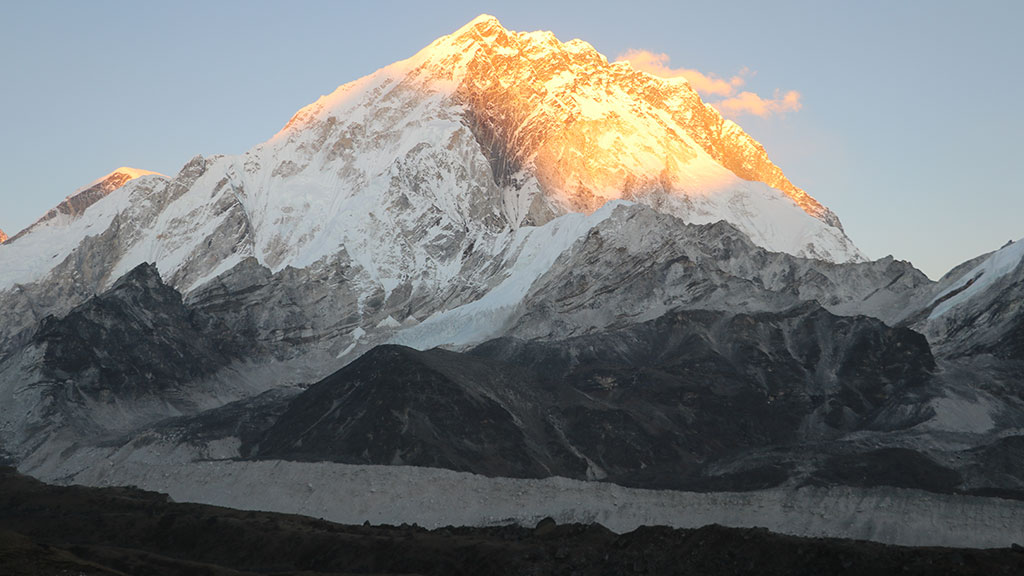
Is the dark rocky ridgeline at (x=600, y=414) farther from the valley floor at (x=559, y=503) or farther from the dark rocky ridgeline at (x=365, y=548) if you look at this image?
the dark rocky ridgeline at (x=365, y=548)

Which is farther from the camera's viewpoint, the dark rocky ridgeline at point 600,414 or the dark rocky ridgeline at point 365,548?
the dark rocky ridgeline at point 600,414

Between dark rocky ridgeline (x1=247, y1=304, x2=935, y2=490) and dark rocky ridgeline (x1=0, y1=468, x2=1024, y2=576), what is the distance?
45393 mm

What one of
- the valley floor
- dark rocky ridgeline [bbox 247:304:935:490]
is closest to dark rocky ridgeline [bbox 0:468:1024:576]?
the valley floor

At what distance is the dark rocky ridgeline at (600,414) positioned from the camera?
156 m

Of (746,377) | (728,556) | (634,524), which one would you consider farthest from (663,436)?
(728,556)

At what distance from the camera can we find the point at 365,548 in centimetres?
8888

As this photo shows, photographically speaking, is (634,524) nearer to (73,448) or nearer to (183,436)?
(183,436)

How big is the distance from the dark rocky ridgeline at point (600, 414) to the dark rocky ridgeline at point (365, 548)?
4539 centimetres

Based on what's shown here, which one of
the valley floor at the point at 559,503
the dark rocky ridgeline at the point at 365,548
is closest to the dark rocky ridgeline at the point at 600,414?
the valley floor at the point at 559,503

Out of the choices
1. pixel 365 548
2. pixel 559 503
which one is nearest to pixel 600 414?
pixel 559 503

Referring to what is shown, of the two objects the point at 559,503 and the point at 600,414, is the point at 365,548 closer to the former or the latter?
the point at 559,503

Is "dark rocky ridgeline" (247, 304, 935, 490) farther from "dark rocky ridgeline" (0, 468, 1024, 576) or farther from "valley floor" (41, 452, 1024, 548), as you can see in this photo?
"dark rocky ridgeline" (0, 468, 1024, 576)

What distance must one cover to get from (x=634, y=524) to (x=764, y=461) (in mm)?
33311

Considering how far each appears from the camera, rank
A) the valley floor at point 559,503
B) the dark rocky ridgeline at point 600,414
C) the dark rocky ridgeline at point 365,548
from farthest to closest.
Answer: the dark rocky ridgeline at point 600,414
the valley floor at point 559,503
the dark rocky ridgeline at point 365,548
